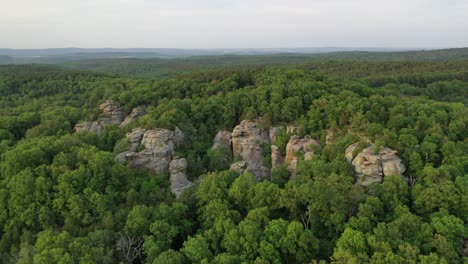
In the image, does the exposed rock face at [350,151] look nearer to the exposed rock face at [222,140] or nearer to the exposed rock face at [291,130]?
the exposed rock face at [291,130]

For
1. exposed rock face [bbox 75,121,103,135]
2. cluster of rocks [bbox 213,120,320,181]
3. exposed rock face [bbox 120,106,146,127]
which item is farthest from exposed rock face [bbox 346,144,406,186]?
exposed rock face [bbox 75,121,103,135]

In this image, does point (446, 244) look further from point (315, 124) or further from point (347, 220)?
point (315, 124)

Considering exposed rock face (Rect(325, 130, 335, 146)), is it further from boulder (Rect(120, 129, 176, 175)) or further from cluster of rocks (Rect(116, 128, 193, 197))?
boulder (Rect(120, 129, 176, 175))

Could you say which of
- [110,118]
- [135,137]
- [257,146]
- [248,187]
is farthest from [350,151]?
[110,118]

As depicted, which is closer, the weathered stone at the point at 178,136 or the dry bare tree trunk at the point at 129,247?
the dry bare tree trunk at the point at 129,247

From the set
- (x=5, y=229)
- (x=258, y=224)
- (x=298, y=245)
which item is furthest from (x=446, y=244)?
(x=5, y=229)

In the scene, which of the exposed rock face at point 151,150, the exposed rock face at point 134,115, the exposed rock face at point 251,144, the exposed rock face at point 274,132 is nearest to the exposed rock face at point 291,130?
the exposed rock face at point 274,132
